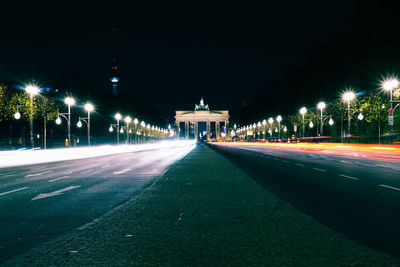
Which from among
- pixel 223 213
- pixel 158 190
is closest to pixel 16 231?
pixel 223 213

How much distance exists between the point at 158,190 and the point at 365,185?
22.7 ft

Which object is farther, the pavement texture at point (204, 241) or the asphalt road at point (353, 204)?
the asphalt road at point (353, 204)

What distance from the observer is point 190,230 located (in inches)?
224

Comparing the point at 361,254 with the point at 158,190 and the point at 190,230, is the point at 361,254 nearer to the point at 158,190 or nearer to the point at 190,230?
the point at 190,230

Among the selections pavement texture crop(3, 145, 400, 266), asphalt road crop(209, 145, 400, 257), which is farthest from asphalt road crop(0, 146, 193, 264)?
asphalt road crop(209, 145, 400, 257)

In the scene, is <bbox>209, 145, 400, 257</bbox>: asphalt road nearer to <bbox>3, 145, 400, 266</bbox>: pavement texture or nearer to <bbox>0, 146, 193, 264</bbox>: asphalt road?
<bbox>3, 145, 400, 266</bbox>: pavement texture

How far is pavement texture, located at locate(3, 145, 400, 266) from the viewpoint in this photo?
4.25 metres

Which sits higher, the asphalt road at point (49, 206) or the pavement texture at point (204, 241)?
the pavement texture at point (204, 241)

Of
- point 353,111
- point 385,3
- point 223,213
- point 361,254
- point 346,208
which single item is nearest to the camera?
point 361,254

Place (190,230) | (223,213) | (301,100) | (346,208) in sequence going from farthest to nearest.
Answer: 1. (301,100)
2. (346,208)
3. (223,213)
4. (190,230)

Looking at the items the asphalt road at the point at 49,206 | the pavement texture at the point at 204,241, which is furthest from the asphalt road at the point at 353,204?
the asphalt road at the point at 49,206

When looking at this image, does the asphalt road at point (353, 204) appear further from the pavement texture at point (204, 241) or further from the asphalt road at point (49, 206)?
the asphalt road at point (49, 206)

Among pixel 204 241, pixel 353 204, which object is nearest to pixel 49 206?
pixel 204 241

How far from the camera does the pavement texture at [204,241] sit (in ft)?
14.0
